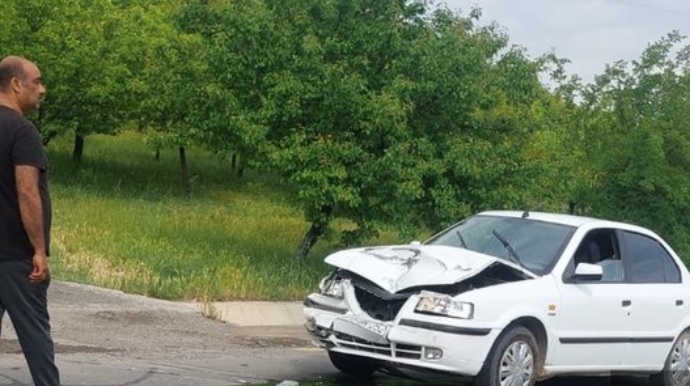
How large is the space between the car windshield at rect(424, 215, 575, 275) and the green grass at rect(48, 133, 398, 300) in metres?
5.37

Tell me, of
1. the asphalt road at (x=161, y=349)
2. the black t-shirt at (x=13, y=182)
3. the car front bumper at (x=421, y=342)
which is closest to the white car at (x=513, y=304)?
the car front bumper at (x=421, y=342)

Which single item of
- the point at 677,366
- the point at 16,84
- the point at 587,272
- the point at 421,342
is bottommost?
the point at 677,366

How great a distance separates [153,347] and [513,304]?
153 inches

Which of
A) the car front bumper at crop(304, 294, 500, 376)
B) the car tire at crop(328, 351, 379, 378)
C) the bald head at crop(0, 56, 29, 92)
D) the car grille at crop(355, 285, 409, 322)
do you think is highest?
the bald head at crop(0, 56, 29, 92)

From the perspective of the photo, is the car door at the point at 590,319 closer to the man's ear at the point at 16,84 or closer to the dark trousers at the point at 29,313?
the dark trousers at the point at 29,313

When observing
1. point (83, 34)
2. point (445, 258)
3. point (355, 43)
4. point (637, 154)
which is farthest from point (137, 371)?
point (83, 34)

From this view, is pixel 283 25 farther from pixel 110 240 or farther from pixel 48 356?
pixel 48 356

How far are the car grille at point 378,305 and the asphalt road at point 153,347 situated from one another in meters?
1.10

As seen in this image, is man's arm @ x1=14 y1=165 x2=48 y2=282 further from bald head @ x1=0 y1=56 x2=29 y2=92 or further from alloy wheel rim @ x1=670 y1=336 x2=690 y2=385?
alloy wheel rim @ x1=670 y1=336 x2=690 y2=385

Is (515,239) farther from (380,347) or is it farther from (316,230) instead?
(316,230)

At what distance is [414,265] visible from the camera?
8984mm

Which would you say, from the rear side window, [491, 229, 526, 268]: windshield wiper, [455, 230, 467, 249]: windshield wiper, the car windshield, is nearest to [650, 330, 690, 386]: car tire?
the rear side window

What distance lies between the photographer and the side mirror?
941 centimetres

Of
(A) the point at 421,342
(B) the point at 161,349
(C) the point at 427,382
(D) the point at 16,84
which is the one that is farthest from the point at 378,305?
(D) the point at 16,84
